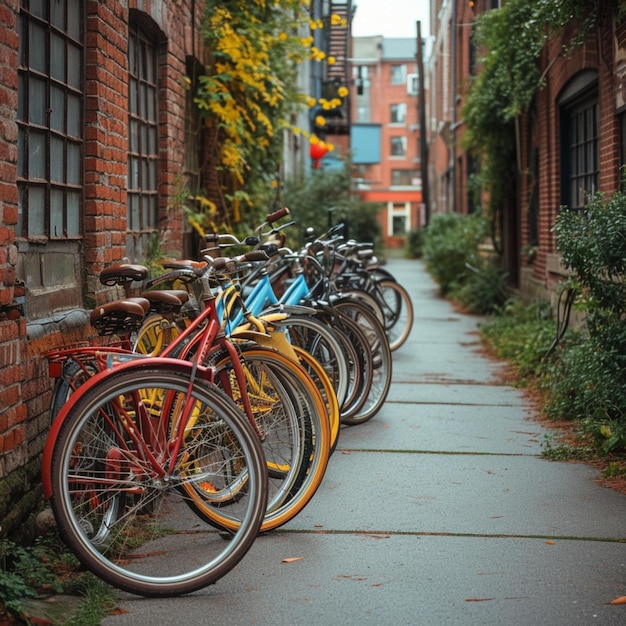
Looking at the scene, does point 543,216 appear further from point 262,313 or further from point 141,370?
point 141,370

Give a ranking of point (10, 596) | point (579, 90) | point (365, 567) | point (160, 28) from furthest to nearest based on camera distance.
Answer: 1. point (579, 90)
2. point (160, 28)
3. point (365, 567)
4. point (10, 596)

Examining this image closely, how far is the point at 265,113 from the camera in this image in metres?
10.4

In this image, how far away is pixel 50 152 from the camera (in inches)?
198

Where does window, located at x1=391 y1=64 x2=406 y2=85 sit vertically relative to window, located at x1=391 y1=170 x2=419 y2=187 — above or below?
above

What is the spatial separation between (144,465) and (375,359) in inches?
144

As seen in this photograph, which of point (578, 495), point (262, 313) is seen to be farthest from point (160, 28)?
point (578, 495)

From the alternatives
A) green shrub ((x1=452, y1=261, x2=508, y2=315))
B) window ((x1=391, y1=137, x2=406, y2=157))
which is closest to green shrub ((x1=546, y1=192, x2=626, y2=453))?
green shrub ((x1=452, y1=261, x2=508, y2=315))

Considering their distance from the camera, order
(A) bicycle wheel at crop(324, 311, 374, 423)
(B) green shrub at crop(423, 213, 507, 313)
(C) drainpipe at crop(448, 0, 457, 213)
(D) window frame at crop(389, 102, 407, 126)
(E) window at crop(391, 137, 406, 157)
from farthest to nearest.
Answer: (D) window frame at crop(389, 102, 407, 126), (E) window at crop(391, 137, 406, 157), (C) drainpipe at crop(448, 0, 457, 213), (B) green shrub at crop(423, 213, 507, 313), (A) bicycle wheel at crop(324, 311, 374, 423)

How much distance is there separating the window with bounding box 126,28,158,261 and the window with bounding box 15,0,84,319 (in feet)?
4.86

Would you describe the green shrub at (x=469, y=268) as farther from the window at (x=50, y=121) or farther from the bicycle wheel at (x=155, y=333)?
the window at (x=50, y=121)

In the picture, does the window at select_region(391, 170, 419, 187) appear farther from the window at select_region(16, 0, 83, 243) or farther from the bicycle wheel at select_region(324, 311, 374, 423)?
the window at select_region(16, 0, 83, 243)

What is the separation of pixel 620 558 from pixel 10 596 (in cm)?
248

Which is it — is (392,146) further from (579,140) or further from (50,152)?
(50,152)

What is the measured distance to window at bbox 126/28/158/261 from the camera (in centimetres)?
699
